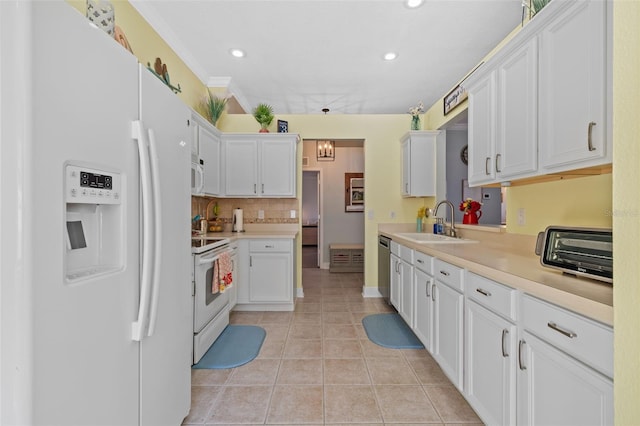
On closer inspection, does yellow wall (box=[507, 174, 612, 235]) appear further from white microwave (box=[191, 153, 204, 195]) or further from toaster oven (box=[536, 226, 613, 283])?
white microwave (box=[191, 153, 204, 195])

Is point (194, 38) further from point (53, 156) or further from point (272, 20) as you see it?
point (53, 156)

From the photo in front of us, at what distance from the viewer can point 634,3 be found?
662mm

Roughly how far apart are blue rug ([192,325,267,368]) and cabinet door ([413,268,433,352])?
4.51 feet

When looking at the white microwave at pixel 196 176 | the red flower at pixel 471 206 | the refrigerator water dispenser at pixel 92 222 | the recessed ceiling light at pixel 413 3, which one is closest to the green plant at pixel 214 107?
the white microwave at pixel 196 176

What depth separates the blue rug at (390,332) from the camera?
258cm

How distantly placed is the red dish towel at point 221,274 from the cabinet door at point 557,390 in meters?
2.20

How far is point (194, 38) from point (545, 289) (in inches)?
135

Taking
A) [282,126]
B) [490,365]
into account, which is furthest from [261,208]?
[490,365]

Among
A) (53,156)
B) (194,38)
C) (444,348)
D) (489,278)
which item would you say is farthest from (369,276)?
(53,156)

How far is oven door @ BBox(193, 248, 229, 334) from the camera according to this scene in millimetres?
2283

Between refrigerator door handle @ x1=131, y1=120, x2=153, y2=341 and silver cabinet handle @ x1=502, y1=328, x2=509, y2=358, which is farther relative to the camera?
silver cabinet handle @ x1=502, y1=328, x2=509, y2=358

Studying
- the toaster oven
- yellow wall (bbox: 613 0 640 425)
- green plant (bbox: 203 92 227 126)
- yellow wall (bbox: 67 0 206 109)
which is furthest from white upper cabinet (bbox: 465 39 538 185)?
green plant (bbox: 203 92 227 126)

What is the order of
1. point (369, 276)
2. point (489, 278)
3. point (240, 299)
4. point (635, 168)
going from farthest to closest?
Result: point (369, 276), point (240, 299), point (489, 278), point (635, 168)

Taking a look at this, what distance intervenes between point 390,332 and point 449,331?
1100 mm
